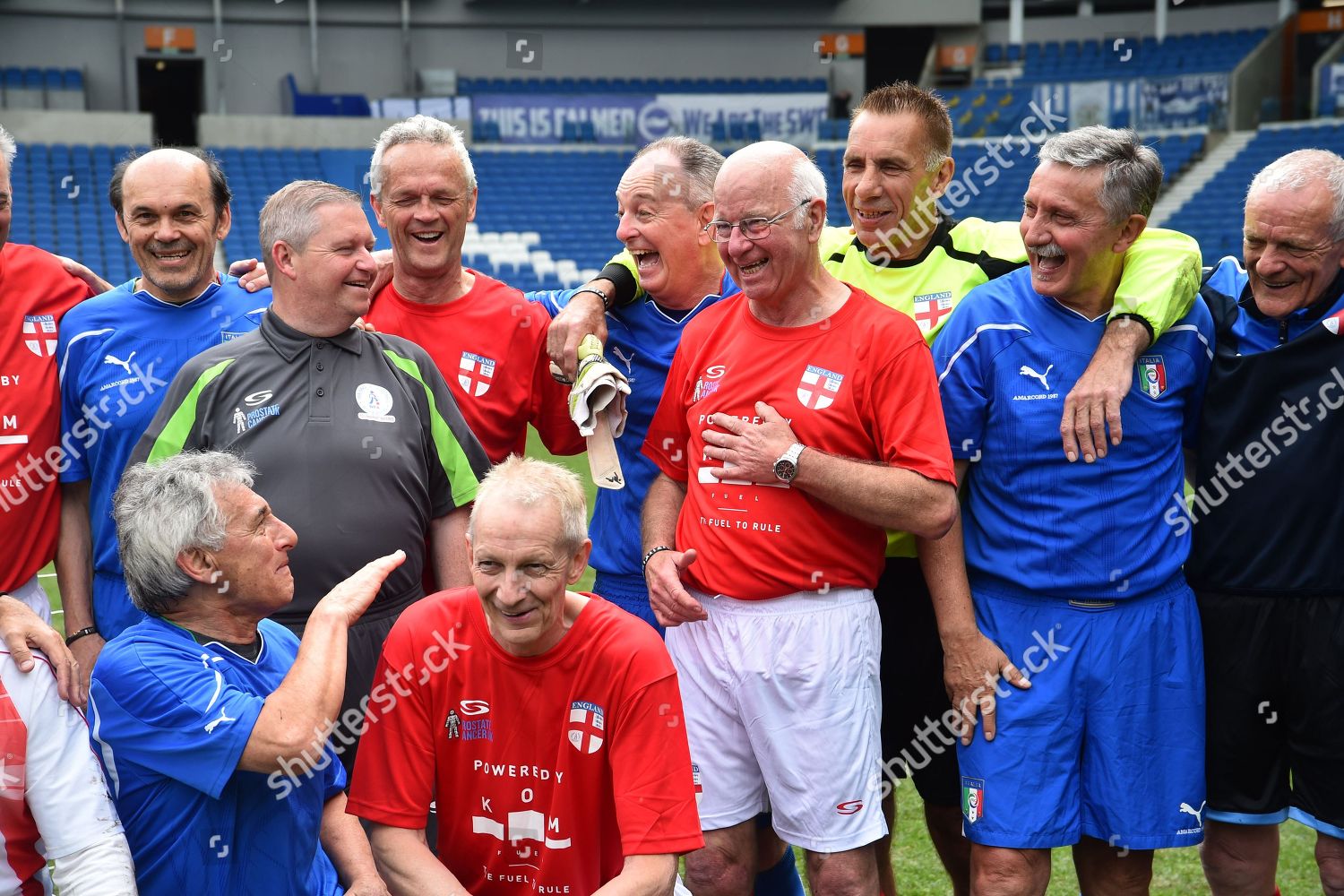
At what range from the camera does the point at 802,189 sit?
3754 mm

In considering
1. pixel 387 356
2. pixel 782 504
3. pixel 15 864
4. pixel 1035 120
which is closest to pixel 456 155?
pixel 387 356

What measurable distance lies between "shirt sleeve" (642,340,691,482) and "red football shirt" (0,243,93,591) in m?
2.05

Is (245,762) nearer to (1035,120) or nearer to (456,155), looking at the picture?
(456,155)

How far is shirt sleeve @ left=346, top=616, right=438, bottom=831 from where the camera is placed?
3338 millimetres

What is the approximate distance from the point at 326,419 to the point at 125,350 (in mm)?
1039

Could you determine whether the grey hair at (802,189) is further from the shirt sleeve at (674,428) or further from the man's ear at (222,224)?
the man's ear at (222,224)

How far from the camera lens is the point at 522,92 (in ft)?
108

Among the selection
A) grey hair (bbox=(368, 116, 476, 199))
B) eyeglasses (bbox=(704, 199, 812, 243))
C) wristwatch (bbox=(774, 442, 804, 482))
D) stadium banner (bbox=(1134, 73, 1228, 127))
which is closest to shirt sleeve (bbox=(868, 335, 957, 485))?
wristwatch (bbox=(774, 442, 804, 482))

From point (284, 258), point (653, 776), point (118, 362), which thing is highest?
point (284, 258)

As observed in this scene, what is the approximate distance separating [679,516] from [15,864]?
6.77ft

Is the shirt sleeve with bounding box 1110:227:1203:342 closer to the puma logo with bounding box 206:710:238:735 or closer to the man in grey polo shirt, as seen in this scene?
the man in grey polo shirt

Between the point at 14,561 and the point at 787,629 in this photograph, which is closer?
the point at 787,629

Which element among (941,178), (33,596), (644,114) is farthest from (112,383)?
(644,114)

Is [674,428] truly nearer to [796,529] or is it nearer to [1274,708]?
[796,529]
